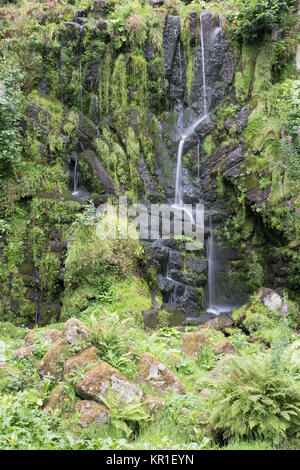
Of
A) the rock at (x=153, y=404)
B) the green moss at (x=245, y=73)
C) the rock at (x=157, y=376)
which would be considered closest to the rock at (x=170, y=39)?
the green moss at (x=245, y=73)

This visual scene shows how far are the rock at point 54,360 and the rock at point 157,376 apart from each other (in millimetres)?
1061

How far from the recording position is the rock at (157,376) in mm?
5152

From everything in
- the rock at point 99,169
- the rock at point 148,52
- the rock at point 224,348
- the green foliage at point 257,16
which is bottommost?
the rock at point 224,348

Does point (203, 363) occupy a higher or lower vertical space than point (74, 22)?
lower

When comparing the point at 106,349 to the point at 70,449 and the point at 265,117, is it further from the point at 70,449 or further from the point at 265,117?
the point at 265,117

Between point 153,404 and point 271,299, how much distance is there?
6275 millimetres

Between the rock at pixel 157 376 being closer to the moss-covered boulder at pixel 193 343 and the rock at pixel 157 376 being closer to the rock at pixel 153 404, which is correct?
the rock at pixel 153 404

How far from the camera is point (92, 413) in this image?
4.26 meters

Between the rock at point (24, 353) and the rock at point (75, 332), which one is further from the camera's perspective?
the rock at point (24, 353)

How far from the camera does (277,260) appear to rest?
460 inches

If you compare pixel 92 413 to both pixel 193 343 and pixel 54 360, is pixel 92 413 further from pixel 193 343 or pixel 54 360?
pixel 193 343

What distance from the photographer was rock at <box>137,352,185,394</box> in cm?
515

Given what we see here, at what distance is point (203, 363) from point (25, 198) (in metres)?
7.88
